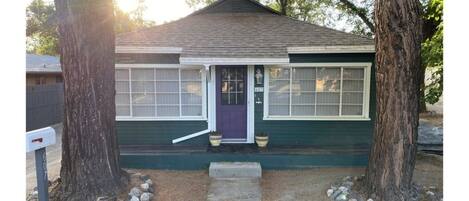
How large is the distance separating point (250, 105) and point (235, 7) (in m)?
4.03

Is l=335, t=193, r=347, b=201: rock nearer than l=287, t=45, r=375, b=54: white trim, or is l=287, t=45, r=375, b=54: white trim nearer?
l=335, t=193, r=347, b=201: rock

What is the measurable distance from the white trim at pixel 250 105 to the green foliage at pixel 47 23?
46.5 feet

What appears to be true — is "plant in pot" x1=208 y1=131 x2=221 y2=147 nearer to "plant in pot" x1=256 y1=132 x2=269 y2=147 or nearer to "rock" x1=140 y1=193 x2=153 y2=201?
"plant in pot" x1=256 y1=132 x2=269 y2=147

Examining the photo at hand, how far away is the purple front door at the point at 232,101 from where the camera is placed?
23.5ft

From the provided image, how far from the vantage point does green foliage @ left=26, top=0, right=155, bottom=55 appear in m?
21.9

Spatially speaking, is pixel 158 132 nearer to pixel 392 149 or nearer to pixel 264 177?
pixel 264 177

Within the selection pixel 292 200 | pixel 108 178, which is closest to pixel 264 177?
pixel 292 200

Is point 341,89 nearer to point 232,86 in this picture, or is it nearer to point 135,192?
point 232,86

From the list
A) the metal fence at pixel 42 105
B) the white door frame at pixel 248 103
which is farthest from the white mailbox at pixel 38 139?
the metal fence at pixel 42 105

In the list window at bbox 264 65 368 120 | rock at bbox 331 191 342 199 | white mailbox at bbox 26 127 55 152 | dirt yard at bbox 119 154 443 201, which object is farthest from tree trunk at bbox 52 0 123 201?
window at bbox 264 65 368 120

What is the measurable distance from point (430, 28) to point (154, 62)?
12.8m

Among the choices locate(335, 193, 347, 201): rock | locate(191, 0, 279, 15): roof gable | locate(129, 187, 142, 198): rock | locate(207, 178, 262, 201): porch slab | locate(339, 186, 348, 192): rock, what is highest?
locate(191, 0, 279, 15): roof gable

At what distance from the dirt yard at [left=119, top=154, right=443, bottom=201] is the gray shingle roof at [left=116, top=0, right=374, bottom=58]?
2.59m

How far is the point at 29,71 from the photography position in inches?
502
